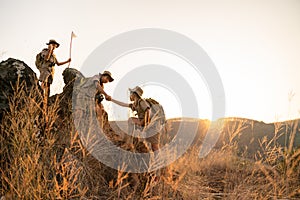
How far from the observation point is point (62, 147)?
324 centimetres

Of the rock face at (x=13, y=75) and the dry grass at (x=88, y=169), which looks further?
the rock face at (x=13, y=75)

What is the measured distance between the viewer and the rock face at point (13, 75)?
13.1 feet

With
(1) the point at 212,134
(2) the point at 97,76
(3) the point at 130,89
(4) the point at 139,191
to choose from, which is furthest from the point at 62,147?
(1) the point at 212,134

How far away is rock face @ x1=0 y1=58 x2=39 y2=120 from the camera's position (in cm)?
399

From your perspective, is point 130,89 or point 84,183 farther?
point 130,89

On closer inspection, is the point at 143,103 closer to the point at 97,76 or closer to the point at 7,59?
the point at 97,76

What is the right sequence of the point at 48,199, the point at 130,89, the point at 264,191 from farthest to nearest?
1. the point at 130,89
2. the point at 264,191
3. the point at 48,199

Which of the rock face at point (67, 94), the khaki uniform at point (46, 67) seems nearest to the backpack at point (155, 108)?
the rock face at point (67, 94)

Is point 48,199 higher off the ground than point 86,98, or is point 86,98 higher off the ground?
point 86,98

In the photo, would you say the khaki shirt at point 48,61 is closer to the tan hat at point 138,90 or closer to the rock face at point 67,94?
the rock face at point 67,94

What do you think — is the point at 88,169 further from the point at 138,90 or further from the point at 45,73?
the point at 45,73

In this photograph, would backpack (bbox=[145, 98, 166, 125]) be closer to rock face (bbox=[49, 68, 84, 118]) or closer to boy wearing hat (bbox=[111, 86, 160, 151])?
boy wearing hat (bbox=[111, 86, 160, 151])

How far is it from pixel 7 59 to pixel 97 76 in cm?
165

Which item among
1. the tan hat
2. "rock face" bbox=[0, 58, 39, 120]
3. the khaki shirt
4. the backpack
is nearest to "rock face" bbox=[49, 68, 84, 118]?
the khaki shirt
